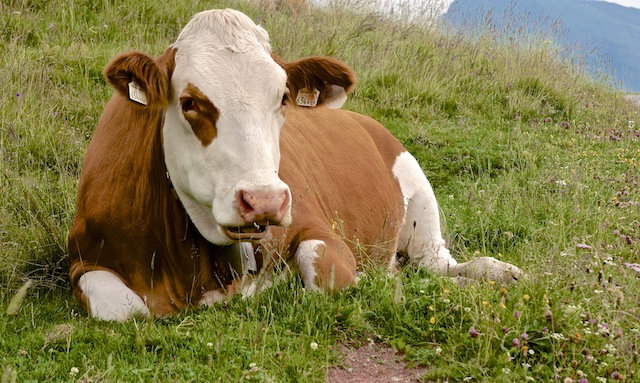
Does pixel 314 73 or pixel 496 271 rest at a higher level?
pixel 314 73

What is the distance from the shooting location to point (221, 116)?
4.02 meters

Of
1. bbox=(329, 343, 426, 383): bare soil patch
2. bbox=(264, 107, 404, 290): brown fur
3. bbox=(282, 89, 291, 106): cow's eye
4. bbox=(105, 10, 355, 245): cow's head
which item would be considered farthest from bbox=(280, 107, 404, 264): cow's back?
bbox=(329, 343, 426, 383): bare soil patch

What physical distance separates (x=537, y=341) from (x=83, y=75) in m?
6.68

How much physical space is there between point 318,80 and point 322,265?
3.61 ft

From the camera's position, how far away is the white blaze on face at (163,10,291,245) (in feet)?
12.7

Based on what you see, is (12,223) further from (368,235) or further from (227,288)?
(368,235)

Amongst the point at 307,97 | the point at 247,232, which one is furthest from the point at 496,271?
the point at 247,232

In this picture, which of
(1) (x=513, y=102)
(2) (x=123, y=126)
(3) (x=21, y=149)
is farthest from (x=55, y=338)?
(1) (x=513, y=102)

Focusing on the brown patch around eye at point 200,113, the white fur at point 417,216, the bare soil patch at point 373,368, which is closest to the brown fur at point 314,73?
the brown patch around eye at point 200,113

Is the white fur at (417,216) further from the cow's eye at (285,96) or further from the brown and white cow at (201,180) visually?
the cow's eye at (285,96)

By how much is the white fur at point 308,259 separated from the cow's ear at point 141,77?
3.81ft

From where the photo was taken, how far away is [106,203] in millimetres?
4590

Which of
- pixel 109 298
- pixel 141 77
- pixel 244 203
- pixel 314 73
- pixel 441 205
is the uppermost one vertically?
pixel 314 73

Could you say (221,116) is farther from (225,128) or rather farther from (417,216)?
(417,216)
